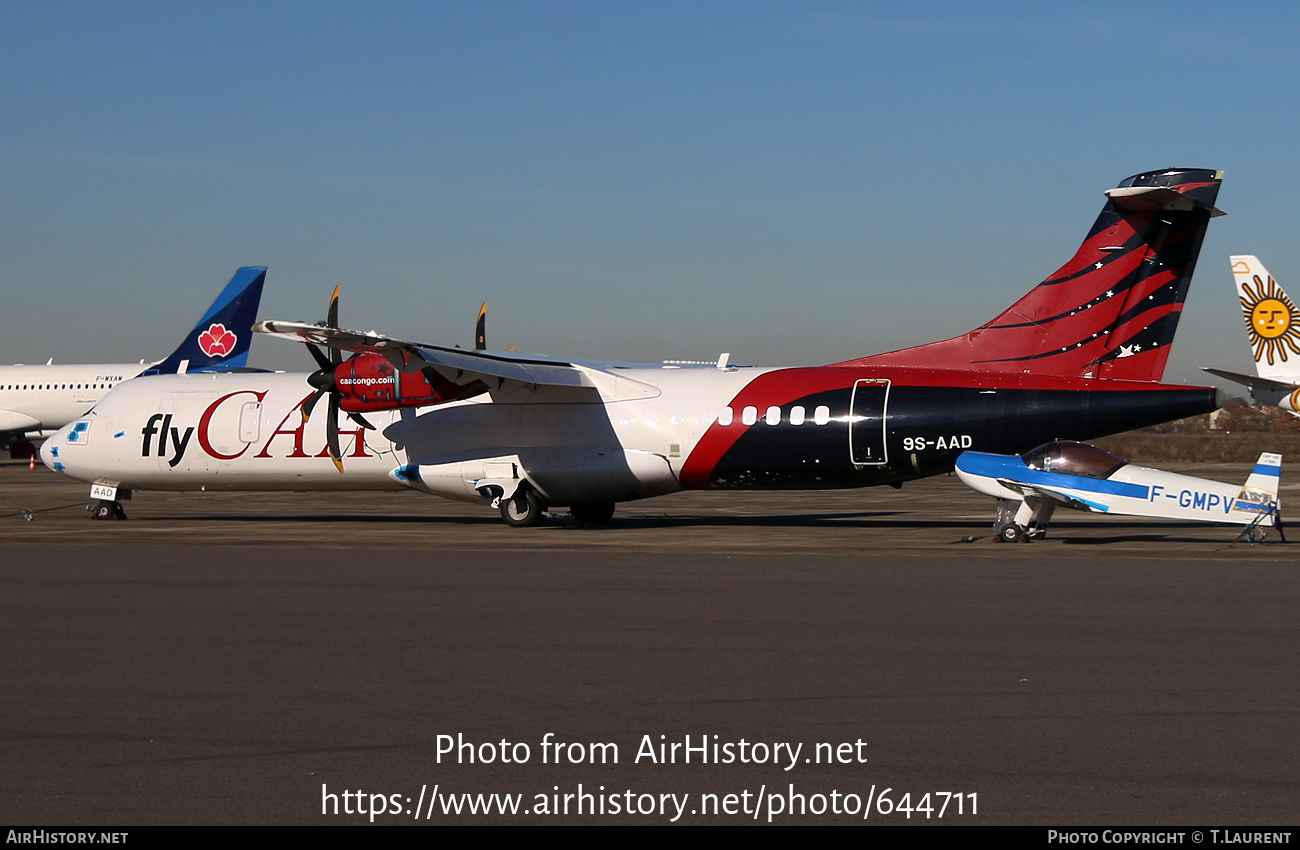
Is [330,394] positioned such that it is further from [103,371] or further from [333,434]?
[103,371]

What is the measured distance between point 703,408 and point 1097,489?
7.42m

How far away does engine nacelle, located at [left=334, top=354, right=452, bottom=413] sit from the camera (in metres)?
24.2

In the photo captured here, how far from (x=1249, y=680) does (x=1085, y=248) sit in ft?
50.9

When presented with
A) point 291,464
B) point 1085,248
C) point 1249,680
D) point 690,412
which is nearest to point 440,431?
point 291,464

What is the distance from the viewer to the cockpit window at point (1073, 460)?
19391 millimetres

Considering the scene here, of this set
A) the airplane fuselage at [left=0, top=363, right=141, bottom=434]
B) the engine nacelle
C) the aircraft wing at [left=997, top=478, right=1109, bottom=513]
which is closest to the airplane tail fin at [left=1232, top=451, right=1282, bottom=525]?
the aircraft wing at [left=997, top=478, right=1109, bottom=513]

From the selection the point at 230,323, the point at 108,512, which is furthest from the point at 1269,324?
the point at 230,323

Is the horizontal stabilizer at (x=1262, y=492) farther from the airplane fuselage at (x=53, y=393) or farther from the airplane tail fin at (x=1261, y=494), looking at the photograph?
the airplane fuselage at (x=53, y=393)

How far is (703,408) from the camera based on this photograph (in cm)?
2348

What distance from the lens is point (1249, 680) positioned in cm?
877

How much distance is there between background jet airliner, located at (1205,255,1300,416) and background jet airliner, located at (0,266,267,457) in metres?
38.4

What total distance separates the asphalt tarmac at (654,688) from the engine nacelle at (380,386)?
22.6ft

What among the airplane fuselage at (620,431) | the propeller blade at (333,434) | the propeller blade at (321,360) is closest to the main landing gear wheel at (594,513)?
the airplane fuselage at (620,431)
